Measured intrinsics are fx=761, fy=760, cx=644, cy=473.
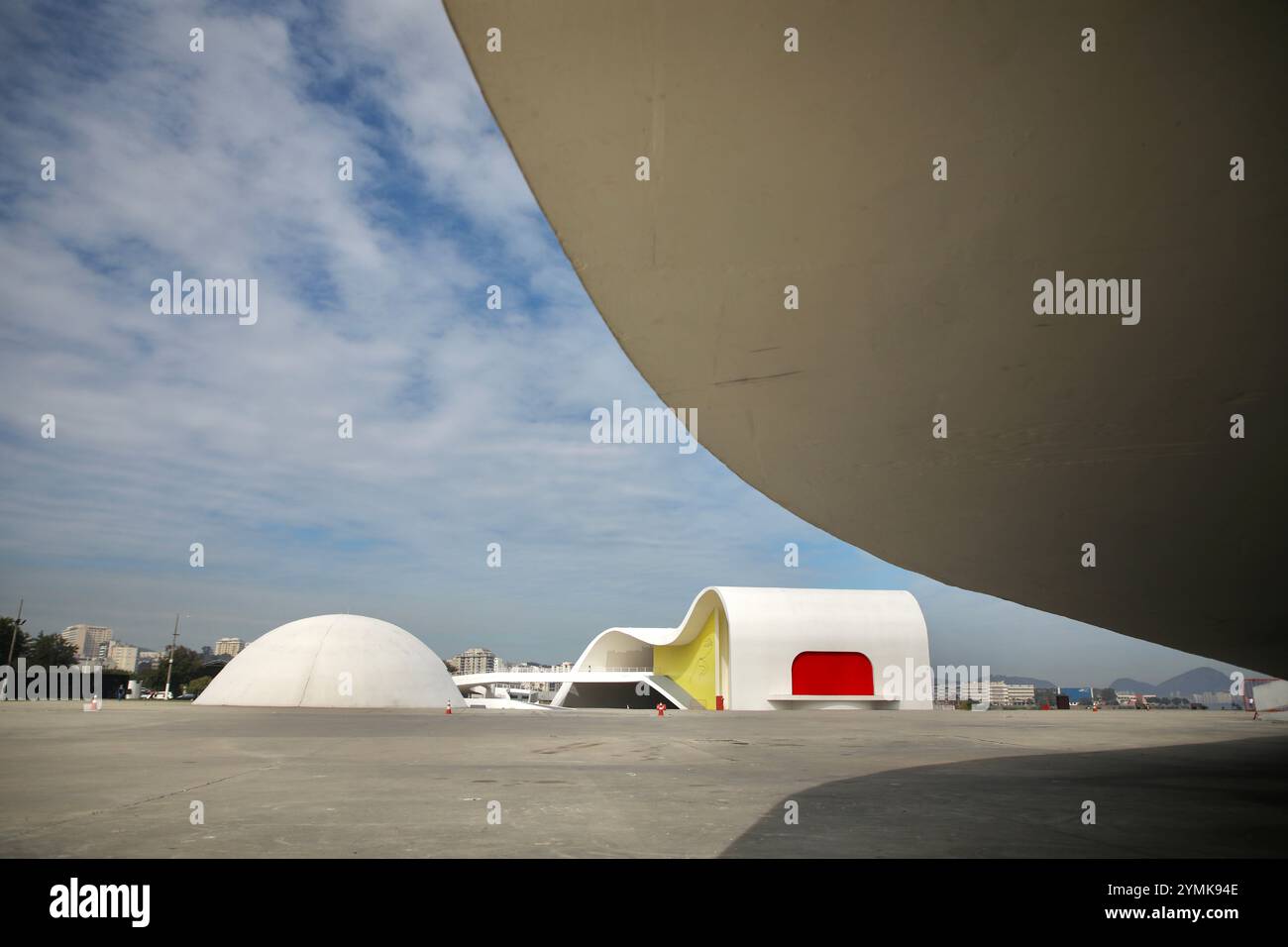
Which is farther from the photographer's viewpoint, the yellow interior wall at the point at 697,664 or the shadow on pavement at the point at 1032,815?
the yellow interior wall at the point at 697,664

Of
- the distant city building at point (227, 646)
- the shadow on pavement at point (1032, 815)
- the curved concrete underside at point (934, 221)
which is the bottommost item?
the distant city building at point (227, 646)

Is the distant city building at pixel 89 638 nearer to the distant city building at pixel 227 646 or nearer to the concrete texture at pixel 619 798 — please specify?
the distant city building at pixel 227 646

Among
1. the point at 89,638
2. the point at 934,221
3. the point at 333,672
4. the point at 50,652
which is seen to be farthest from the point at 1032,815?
the point at 89,638

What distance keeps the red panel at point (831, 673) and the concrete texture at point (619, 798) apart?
2871 centimetres

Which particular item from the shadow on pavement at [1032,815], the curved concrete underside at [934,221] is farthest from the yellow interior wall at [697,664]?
the curved concrete underside at [934,221]

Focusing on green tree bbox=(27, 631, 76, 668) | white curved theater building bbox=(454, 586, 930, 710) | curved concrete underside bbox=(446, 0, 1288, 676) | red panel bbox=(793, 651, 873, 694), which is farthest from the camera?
green tree bbox=(27, 631, 76, 668)

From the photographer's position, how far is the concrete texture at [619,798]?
3.66 metres

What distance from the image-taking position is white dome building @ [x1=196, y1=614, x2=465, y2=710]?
30359 millimetres

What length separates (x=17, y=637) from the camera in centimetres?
4722

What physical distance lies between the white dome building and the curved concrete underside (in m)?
30.3

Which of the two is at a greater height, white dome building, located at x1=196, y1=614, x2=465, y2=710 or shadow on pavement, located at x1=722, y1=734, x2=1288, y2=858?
shadow on pavement, located at x1=722, y1=734, x2=1288, y2=858

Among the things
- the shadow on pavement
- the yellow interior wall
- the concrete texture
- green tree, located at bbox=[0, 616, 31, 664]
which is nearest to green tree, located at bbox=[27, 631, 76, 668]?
green tree, located at bbox=[0, 616, 31, 664]

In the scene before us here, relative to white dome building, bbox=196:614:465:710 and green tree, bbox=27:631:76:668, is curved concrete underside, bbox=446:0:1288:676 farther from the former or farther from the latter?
green tree, bbox=27:631:76:668
